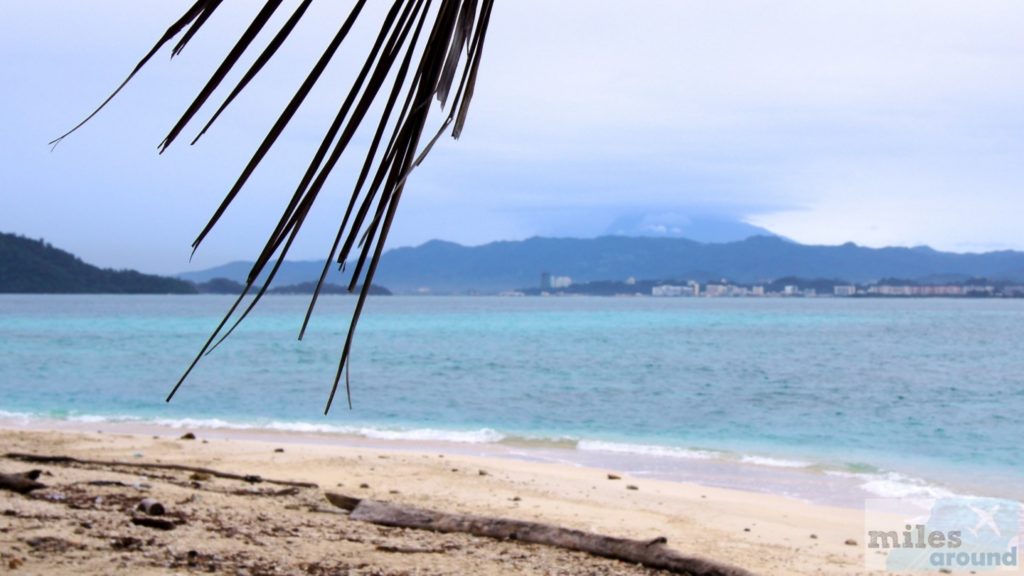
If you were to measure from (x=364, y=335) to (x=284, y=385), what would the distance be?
27010mm

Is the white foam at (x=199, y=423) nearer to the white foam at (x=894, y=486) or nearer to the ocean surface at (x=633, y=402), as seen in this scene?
the ocean surface at (x=633, y=402)

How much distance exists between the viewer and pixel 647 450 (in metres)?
12.5

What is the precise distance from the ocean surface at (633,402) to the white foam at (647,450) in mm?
43

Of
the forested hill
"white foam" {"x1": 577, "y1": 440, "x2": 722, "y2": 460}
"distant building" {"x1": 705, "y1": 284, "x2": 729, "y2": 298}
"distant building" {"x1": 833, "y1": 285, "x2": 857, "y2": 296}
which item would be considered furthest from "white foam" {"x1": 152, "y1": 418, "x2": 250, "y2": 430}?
"distant building" {"x1": 705, "y1": 284, "x2": 729, "y2": 298}

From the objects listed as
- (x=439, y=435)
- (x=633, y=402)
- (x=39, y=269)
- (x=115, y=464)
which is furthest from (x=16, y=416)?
(x=39, y=269)

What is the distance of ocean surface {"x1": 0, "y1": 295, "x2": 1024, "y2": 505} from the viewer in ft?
38.5

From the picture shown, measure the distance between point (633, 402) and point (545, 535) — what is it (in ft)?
50.1

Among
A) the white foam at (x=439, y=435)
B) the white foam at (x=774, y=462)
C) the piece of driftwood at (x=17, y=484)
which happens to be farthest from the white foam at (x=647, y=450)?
the piece of driftwood at (x=17, y=484)

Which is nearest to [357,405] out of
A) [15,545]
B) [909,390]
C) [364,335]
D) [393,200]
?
[909,390]

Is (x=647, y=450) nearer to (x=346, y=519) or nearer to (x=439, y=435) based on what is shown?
(x=439, y=435)

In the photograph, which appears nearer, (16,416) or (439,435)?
(439,435)

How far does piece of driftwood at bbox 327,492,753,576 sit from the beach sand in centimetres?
8

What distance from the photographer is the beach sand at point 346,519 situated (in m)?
4.00

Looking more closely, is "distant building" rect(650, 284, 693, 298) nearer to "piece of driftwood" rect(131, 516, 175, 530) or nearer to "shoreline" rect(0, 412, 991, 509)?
"shoreline" rect(0, 412, 991, 509)
